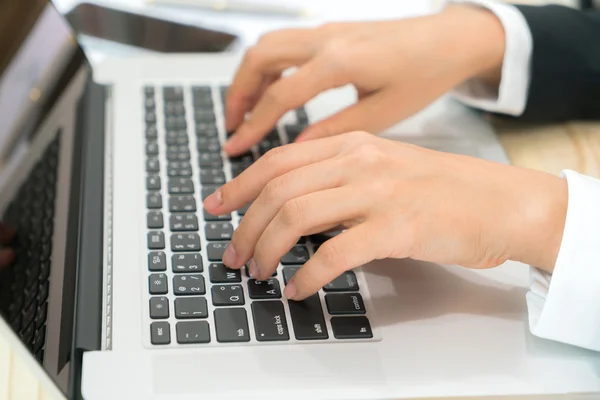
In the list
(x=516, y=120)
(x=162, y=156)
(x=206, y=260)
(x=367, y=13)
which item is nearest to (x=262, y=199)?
(x=206, y=260)

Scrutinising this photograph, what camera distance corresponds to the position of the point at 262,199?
480mm

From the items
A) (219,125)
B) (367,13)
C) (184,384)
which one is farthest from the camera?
(367,13)

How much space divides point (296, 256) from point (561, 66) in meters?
0.36

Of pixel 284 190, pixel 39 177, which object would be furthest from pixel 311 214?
pixel 39 177

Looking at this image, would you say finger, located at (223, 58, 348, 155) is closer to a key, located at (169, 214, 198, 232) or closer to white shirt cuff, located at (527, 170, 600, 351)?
a key, located at (169, 214, 198, 232)

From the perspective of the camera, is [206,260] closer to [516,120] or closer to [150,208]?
[150,208]

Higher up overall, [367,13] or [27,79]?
[27,79]

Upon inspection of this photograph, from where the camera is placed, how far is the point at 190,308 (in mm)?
464

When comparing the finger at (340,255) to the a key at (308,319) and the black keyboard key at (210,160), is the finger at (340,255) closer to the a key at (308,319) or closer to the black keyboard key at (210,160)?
the a key at (308,319)

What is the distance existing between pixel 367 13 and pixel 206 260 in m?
0.53

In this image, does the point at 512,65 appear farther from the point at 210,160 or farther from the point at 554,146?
the point at 210,160

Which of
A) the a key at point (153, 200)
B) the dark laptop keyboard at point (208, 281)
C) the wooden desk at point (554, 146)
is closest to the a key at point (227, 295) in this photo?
Result: the dark laptop keyboard at point (208, 281)

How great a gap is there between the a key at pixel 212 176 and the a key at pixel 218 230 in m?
0.06

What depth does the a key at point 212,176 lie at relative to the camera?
596 mm
